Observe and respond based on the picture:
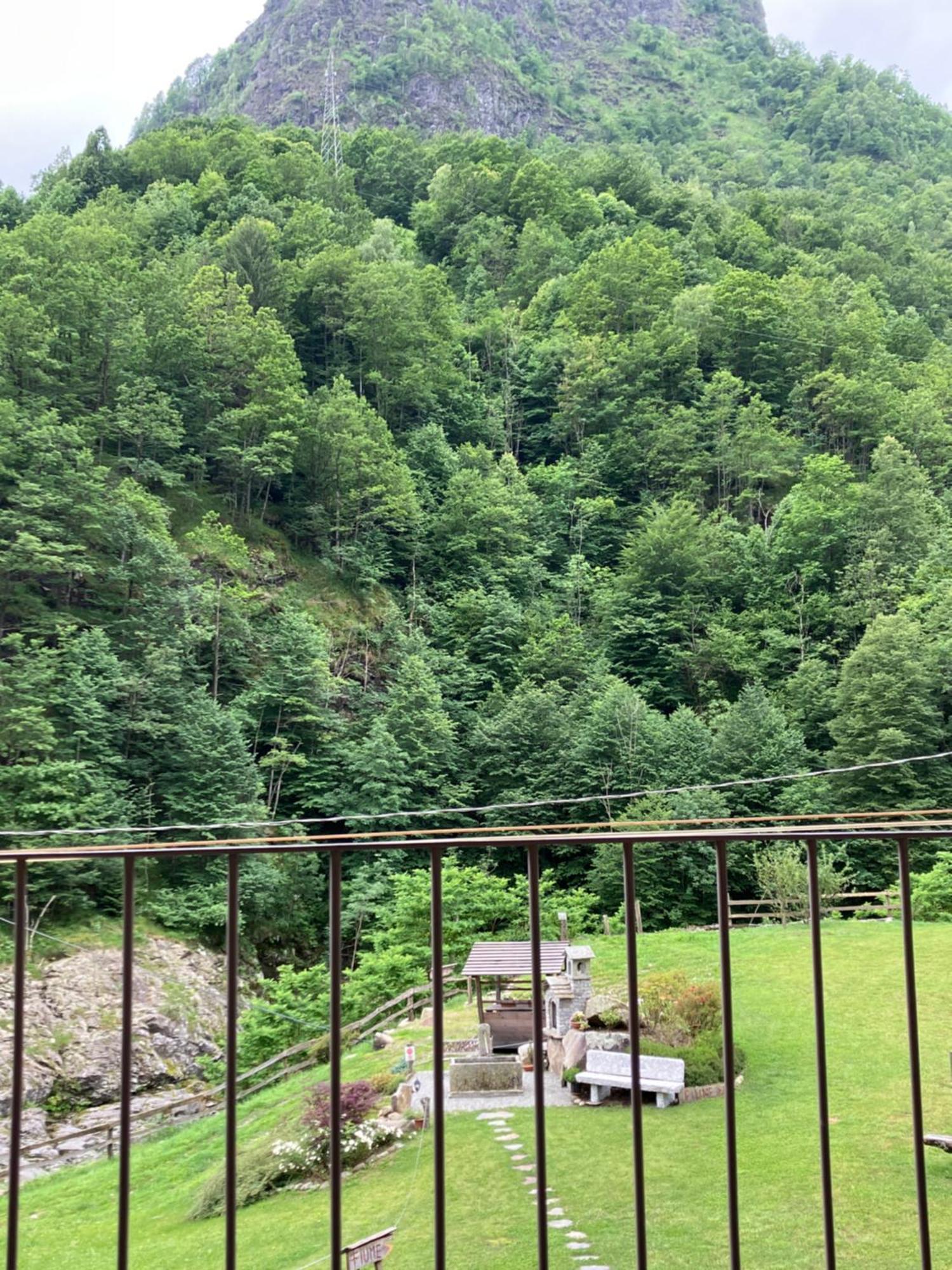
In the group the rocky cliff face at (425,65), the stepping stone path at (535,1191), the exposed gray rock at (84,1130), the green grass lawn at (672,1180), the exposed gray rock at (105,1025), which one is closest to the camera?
the stepping stone path at (535,1191)

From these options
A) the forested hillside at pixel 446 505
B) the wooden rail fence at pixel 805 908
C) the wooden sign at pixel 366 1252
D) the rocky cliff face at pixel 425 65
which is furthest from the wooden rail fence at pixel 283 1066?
the rocky cliff face at pixel 425 65

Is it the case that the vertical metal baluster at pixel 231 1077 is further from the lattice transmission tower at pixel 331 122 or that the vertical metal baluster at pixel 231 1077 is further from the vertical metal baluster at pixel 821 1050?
the lattice transmission tower at pixel 331 122

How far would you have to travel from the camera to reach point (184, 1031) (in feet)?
53.2

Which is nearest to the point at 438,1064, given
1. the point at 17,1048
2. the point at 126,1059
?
the point at 126,1059

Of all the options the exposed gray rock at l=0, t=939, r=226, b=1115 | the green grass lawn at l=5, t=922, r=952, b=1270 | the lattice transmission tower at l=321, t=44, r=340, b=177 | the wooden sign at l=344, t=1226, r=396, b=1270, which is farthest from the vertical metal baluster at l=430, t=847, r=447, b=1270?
the lattice transmission tower at l=321, t=44, r=340, b=177

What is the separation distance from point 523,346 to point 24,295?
77.5 ft

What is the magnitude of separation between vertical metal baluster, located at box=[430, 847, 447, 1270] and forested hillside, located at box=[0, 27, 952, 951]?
61.8 feet

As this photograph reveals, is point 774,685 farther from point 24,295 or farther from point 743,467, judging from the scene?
point 24,295

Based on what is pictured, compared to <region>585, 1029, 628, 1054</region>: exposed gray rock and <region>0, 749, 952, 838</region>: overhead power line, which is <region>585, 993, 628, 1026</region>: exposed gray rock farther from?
<region>0, 749, 952, 838</region>: overhead power line

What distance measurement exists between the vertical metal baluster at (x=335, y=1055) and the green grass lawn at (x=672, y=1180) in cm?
431

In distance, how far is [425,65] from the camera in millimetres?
79312

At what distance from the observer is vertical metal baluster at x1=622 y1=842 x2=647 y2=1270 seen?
154 centimetres

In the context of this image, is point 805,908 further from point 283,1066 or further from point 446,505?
point 446,505

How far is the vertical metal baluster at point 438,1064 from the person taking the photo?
1539mm
